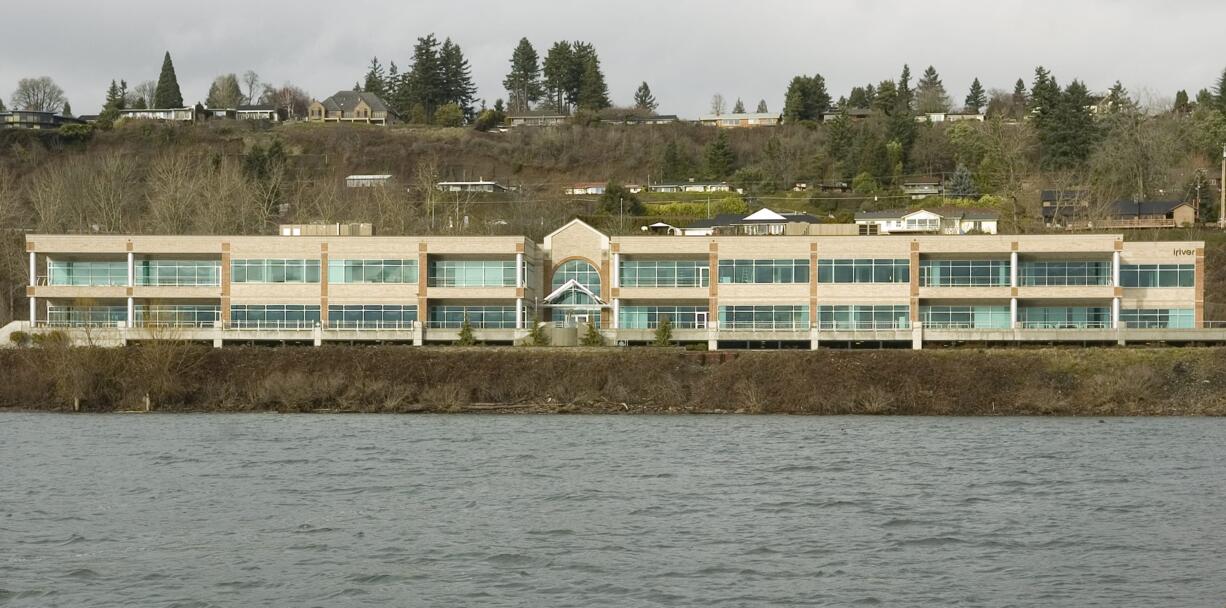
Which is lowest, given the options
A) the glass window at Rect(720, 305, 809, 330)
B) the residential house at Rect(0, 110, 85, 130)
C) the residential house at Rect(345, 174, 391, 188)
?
the glass window at Rect(720, 305, 809, 330)

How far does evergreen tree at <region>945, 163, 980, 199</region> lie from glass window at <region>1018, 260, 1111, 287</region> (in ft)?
204

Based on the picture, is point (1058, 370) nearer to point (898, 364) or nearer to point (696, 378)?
point (898, 364)

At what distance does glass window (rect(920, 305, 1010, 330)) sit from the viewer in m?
86.1

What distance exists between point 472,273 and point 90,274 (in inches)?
929

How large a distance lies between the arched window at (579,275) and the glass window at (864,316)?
14.8 m

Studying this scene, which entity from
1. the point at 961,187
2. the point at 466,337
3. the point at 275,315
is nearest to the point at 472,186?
the point at 961,187

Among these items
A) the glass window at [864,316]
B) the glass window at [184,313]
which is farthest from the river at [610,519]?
the glass window at [184,313]

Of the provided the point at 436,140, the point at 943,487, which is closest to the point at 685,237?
the point at 943,487

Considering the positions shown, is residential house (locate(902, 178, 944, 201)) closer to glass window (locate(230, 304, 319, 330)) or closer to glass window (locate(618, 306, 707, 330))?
glass window (locate(618, 306, 707, 330))

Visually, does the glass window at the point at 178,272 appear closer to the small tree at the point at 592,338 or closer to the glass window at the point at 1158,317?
the small tree at the point at 592,338

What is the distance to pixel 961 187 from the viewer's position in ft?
487

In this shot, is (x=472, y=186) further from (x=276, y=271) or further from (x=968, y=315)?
(x=968, y=315)

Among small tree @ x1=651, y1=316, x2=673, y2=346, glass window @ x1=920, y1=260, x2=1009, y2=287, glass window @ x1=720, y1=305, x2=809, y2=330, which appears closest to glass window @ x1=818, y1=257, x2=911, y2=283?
glass window @ x1=920, y1=260, x2=1009, y2=287

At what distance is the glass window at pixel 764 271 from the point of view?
86125 mm
